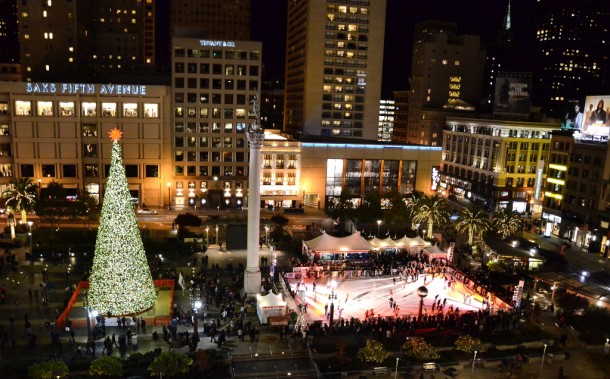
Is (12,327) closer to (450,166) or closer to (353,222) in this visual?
(353,222)

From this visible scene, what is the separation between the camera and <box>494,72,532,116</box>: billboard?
Answer: 97562mm

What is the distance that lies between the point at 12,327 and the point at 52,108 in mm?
49400

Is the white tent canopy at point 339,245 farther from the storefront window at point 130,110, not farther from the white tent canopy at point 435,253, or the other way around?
the storefront window at point 130,110

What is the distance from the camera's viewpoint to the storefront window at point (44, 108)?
75.3 m

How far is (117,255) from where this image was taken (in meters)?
35.0

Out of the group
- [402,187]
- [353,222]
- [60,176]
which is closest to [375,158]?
[402,187]

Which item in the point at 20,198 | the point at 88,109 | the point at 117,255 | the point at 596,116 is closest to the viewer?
the point at 117,255

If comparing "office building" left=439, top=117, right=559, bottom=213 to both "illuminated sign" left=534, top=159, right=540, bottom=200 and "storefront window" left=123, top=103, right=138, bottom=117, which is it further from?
"storefront window" left=123, top=103, right=138, bottom=117

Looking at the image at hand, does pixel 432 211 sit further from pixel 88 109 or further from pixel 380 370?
pixel 88 109

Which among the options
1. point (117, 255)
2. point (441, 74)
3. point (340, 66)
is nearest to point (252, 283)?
point (117, 255)

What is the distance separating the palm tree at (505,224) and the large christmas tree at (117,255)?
4614 cm

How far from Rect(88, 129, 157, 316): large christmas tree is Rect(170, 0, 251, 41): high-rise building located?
445ft

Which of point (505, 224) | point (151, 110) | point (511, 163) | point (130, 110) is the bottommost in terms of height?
point (505, 224)

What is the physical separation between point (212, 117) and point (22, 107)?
28475 mm
